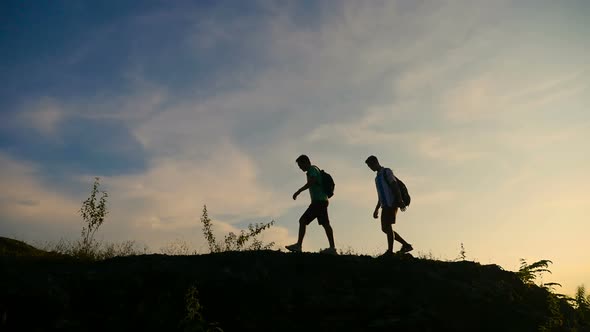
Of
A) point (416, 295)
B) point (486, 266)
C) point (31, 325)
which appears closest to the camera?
point (31, 325)

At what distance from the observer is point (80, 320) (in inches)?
262

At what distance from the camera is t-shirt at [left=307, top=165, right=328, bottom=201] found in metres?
10.3

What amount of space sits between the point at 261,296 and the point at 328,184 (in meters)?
3.75

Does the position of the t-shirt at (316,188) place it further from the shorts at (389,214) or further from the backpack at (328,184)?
the shorts at (389,214)

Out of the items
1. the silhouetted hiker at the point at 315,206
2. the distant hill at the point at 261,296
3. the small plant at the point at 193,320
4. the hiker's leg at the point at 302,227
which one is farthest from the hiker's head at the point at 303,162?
the small plant at the point at 193,320

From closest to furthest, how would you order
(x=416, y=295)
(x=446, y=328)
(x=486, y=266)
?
(x=446, y=328) → (x=416, y=295) → (x=486, y=266)

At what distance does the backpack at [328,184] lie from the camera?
34.3 feet

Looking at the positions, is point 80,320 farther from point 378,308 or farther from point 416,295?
point 416,295

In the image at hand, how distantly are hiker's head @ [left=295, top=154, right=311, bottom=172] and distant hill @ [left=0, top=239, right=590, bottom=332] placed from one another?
2.26 metres

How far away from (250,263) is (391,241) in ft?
11.0

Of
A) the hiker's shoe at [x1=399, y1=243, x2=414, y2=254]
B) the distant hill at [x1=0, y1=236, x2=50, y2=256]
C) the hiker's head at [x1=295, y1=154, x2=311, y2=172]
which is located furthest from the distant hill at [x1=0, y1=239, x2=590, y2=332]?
the distant hill at [x1=0, y1=236, x2=50, y2=256]

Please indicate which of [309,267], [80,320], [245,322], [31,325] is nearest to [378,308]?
[309,267]

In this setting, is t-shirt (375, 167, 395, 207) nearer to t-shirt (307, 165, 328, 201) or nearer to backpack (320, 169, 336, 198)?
backpack (320, 169, 336, 198)

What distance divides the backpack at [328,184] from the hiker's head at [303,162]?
375mm
